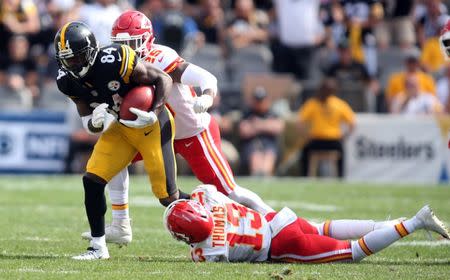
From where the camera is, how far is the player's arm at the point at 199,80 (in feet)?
21.3

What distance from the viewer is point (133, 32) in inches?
266

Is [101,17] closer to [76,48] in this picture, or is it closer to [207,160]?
[207,160]

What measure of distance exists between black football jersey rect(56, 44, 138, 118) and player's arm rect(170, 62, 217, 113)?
1.49ft

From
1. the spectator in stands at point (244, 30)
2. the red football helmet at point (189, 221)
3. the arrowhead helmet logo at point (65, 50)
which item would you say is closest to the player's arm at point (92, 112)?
the arrowhead helmet logo at point (65, 50)

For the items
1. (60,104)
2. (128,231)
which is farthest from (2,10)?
(128,231)

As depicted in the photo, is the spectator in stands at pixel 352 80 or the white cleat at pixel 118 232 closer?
the white cleat at pixel 118 232

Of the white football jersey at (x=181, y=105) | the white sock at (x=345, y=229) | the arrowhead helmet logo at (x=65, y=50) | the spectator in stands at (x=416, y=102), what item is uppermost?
the arrowhead helmet logo at (x=65, y=50)

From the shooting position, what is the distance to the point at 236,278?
5.33m

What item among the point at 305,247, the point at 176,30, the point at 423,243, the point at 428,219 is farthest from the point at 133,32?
the point at 176,30

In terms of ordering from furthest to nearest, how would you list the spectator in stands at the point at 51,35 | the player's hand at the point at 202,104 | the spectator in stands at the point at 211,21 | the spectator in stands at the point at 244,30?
1. the spectator in stands at the point at 211,21
2. the spectator in stands at the point at 244,30
3. the spectator in stands at the point at 51,35
4. the player's hand at the point at 202,104

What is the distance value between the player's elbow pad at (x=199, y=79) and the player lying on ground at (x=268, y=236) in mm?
905

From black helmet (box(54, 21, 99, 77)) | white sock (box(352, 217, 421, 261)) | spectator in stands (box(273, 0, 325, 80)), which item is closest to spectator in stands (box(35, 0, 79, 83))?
spectator in stands (box(273, 0, 325, 80))

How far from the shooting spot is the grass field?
5.59 meters

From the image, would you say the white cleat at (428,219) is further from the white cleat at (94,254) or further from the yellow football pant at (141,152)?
the white cleat at (94,254)
